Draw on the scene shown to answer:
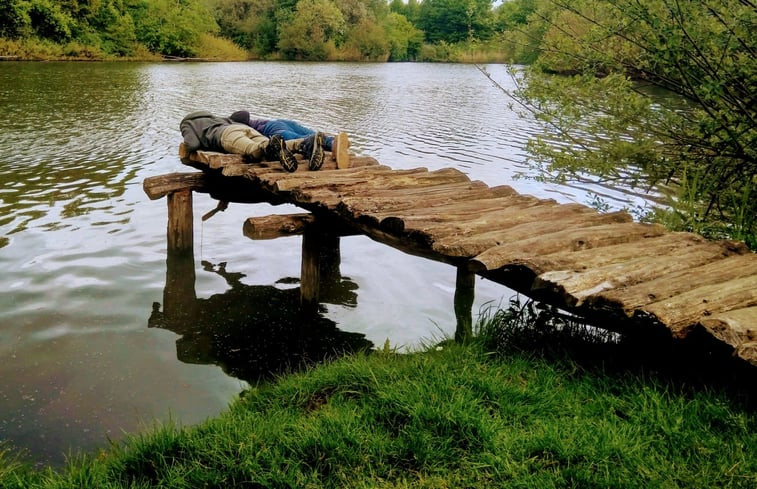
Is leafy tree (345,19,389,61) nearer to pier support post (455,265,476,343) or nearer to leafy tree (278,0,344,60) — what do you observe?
leafy tree (278,0,344,60)

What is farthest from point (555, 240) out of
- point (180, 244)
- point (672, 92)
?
point (180, 244)

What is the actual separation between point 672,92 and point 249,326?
4448mm

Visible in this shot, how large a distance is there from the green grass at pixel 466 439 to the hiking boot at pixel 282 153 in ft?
10.2

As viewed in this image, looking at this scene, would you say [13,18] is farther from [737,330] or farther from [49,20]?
[737,330]

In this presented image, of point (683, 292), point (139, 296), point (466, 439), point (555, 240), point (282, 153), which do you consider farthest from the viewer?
point (139, 296)

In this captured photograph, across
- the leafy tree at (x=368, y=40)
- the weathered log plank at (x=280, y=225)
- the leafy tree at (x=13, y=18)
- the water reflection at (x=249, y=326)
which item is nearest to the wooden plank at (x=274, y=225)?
the weathered log plank at (x=280, y=225)

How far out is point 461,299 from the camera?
5633mm

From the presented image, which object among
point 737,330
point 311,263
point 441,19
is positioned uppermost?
point 441,19

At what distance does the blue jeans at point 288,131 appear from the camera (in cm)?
766

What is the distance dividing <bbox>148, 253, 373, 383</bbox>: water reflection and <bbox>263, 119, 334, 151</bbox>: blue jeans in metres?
1.58

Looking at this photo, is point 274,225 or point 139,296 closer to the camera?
point 274,225

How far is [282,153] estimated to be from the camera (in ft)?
21.7

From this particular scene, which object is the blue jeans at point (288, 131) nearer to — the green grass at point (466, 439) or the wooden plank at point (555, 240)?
the wooden plank at point (555, 240)

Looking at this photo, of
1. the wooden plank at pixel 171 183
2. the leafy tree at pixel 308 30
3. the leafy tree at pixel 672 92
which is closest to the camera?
the leafy tree at pixel 672 92
